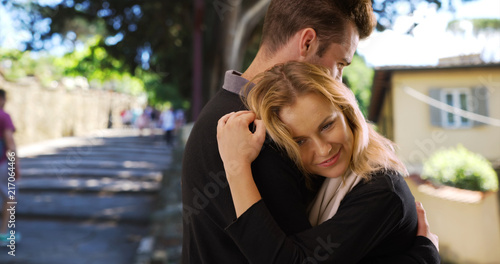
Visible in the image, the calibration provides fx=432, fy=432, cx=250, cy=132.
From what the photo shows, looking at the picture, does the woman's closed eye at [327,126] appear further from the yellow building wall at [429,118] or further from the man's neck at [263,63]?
the yellow building wall at [429,118]

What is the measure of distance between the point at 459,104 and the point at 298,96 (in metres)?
13.4

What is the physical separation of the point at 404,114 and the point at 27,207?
1039cm

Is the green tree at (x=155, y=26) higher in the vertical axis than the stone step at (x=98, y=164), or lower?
higher

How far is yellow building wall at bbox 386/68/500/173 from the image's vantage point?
12383 mm

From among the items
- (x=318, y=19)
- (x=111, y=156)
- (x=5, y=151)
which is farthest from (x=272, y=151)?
(x=111, y=156)

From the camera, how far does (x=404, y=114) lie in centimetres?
1310

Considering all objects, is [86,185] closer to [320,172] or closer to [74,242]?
[74,242]

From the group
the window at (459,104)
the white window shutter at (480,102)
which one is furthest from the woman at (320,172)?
the white window shutter at (480,102)

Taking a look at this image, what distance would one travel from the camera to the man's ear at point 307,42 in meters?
1.44

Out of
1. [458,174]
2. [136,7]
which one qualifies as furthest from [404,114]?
[136,7]

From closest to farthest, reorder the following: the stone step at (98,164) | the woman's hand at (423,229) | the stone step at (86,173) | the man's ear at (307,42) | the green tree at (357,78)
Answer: the woman's hand at (423,229), the man's ear at (307,42), the green tree at (357,78), the stone step at (86,173), the stone step at (98,164)

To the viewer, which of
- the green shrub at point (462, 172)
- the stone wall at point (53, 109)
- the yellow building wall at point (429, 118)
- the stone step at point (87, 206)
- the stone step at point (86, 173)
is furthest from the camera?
the stone wall at point (53, 109)

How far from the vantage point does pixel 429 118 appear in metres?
13.4

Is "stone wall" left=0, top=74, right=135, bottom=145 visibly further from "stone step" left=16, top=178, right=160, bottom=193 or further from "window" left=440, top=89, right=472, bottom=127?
"window" left=440, top=89, right=472, bottom=127
